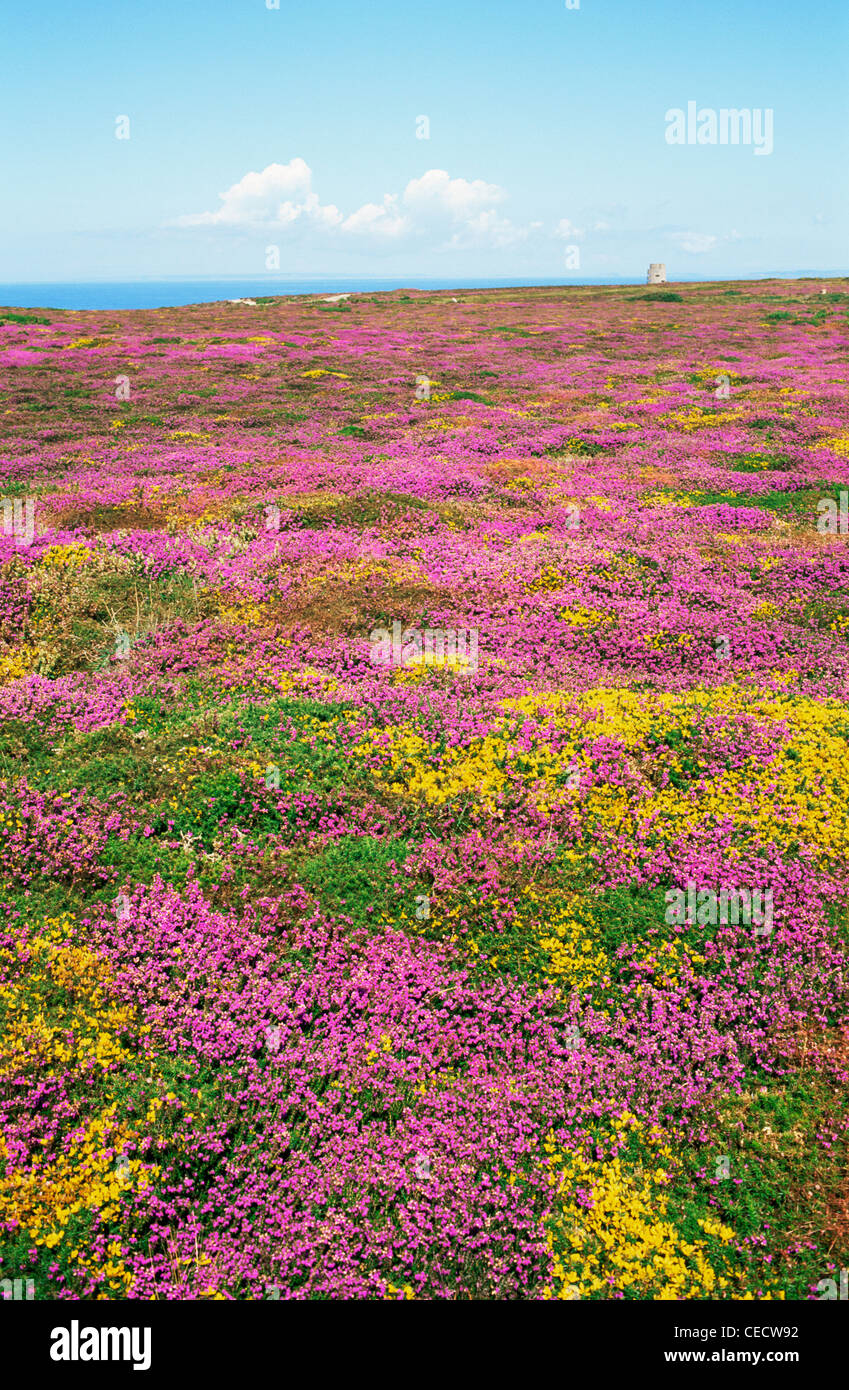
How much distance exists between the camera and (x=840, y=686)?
1350 cm

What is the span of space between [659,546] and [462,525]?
5.18 metres

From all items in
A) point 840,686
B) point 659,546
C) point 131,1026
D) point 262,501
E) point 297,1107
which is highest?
point 262,501

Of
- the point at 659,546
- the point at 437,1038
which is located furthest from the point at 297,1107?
the point at 659,546

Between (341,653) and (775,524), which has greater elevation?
(775,524)

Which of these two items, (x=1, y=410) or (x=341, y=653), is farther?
(x=1, y=410)

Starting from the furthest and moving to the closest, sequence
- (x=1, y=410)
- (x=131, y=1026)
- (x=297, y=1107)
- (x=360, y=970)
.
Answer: (x=1, y=410) → (x=360, y=970) → (x=131, y=1026) → (x=297, y=1107)

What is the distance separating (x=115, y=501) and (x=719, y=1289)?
2109 centimetres

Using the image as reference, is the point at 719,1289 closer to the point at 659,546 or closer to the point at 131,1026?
the point at 131,1026

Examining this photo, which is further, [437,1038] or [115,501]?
[115,501]
